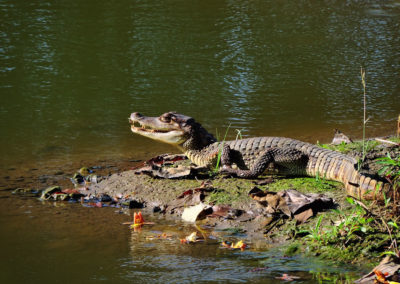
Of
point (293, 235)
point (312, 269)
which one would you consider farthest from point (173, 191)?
point (312, 269)

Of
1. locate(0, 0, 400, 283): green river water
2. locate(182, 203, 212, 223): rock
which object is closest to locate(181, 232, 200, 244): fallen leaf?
locate(0, 0, 400, 283): green river water

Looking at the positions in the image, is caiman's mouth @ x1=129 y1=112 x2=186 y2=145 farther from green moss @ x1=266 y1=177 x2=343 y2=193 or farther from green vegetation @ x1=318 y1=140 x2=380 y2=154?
green vegetation @ x1=318 y1=140 x2=380 y2=154

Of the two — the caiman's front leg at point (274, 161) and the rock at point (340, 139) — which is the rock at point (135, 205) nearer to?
the caiman's front leg at point (274, 161)

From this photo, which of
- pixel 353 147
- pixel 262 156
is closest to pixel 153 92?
pixel 353 147

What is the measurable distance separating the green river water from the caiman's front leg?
1130 millimetres

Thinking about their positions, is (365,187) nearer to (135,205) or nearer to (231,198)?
(231,198)

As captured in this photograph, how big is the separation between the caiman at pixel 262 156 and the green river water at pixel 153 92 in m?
1.13

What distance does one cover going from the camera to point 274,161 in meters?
5.18

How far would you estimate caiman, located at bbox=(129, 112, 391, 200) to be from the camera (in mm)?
4492

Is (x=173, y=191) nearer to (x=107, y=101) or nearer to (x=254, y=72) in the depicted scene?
(x=107, y=101)

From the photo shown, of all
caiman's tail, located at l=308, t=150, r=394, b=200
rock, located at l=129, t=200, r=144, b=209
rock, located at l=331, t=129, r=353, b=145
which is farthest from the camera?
rock, located at l=331, t=129, r=353, b=145

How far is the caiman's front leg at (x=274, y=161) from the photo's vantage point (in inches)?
202

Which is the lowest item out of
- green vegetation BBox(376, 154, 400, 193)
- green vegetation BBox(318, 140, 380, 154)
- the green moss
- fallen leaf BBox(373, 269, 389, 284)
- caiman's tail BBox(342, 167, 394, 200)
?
green vegetation BBox(318, 140, 380, 154)

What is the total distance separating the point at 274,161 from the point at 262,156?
0.38 feet
